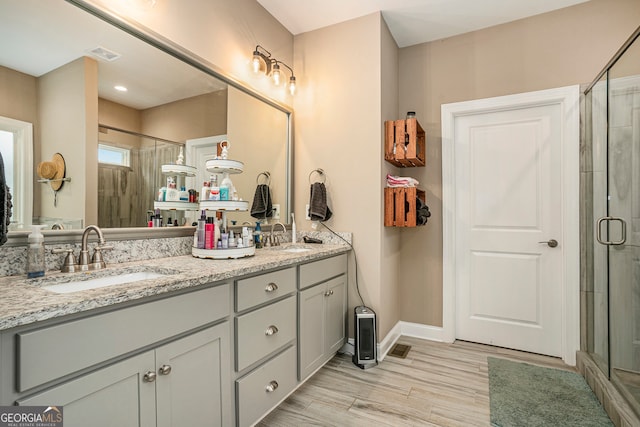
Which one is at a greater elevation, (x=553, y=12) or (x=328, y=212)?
(x=553, y=12)

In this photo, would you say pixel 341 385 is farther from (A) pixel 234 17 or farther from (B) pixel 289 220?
(A) pixel 234 17

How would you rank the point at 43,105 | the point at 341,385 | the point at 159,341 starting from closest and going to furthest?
the point at 159,341
the point at 43,105
the point at 341,385

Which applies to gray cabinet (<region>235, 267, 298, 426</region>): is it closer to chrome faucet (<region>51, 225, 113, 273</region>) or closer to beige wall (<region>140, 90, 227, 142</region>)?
chrome faucet (<region>51, 225, 113, 273</region>)

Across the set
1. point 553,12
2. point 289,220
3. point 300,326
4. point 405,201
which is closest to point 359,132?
point 405,201

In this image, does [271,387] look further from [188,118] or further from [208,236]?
[188,118]

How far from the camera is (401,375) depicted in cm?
238

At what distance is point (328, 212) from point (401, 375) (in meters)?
1.36

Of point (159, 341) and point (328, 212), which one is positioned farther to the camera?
point (328, 212)

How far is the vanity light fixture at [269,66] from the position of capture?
8.25ft

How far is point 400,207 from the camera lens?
2668mm

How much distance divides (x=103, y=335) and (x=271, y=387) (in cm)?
102

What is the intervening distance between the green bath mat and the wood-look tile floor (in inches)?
3.2

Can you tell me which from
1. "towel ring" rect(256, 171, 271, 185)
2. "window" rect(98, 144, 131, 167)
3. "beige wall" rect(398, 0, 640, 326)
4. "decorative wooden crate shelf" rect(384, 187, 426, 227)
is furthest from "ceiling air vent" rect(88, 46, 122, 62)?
"beige wall" rect(398, 0, 640, 326)

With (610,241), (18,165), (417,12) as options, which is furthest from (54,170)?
(610,241)
